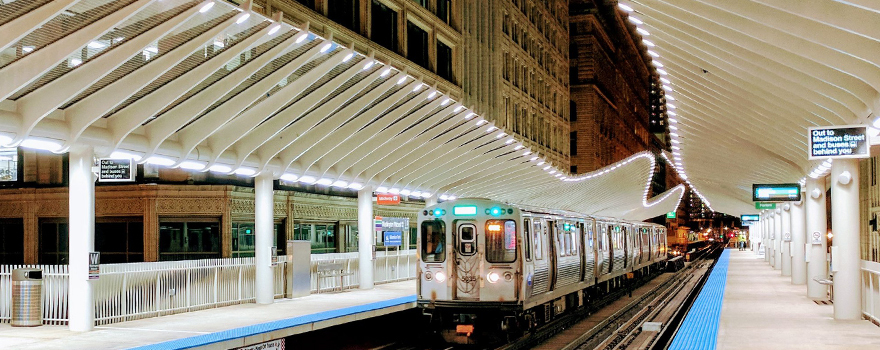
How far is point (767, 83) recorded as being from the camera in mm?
14570

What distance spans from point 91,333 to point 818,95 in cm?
1149

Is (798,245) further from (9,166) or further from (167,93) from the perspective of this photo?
(9,166)

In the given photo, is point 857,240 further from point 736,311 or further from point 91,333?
point 91,333

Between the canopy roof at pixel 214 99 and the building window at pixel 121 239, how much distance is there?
669 cm

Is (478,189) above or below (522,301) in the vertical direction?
above

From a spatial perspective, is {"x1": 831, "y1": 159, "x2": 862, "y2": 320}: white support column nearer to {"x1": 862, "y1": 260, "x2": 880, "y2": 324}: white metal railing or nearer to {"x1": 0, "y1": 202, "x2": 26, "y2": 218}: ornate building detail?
{"x1": 862, "y1": 260, "x2": 880, "y2": 324}: white metal railing

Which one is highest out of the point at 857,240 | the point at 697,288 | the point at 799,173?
the point at 799,173

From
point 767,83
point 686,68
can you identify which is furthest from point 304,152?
point 767,83

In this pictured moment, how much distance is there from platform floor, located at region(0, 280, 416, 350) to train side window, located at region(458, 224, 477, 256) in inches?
71.9

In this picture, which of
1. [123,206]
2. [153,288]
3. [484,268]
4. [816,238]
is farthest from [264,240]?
[816,238]

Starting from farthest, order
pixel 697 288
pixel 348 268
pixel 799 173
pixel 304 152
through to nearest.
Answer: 1. pixel 697 288
2. pixel 799 173
3. pixel 348 268
4. pixel 304 152

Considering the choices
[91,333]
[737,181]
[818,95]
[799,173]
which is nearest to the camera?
[91,333]

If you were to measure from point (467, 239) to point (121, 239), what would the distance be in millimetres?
11571

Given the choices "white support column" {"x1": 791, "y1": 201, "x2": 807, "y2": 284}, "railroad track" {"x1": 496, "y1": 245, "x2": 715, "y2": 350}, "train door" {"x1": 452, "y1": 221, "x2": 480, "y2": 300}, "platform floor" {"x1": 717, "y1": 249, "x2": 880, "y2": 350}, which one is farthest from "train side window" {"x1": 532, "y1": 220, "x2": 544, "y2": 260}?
"white support column" {"x1": 791, "y1": 201, "x2": 807, "y2": 284}
